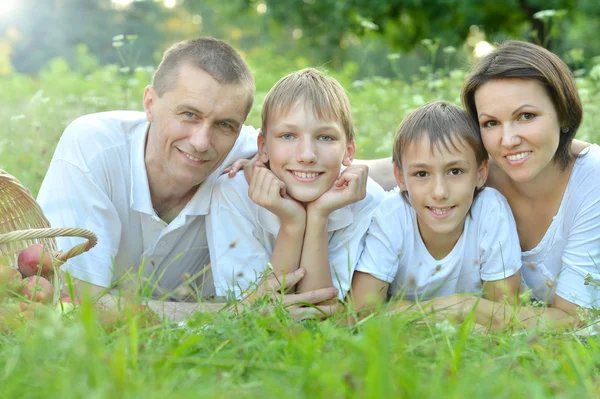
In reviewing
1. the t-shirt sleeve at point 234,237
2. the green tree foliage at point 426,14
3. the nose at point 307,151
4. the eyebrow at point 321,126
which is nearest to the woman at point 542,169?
the eyebrow at point 321,126

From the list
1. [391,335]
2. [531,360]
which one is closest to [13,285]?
[391,335]

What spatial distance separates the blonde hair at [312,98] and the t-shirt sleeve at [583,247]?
1.10 m

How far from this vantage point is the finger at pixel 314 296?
3.07 meters

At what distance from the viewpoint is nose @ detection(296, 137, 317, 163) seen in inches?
123

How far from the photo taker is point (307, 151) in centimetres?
314

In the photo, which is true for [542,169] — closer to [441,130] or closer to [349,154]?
[441,130]

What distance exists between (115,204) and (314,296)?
3.55ft

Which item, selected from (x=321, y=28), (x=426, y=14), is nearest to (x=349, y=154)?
(x=426, y=14)

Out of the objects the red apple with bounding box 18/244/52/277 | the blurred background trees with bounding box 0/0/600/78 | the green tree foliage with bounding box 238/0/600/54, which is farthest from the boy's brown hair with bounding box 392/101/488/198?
the green tree foliage with bounding box 238/0/600/54

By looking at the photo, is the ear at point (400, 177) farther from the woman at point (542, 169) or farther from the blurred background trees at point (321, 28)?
the blurred background trees at point (321, 28)

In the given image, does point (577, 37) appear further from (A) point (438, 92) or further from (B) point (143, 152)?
(B) point (143, 152)

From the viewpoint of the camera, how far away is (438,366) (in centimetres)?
195

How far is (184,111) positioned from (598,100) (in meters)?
4.04

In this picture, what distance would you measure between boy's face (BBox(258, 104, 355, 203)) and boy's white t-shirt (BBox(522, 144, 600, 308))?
1002 mm
